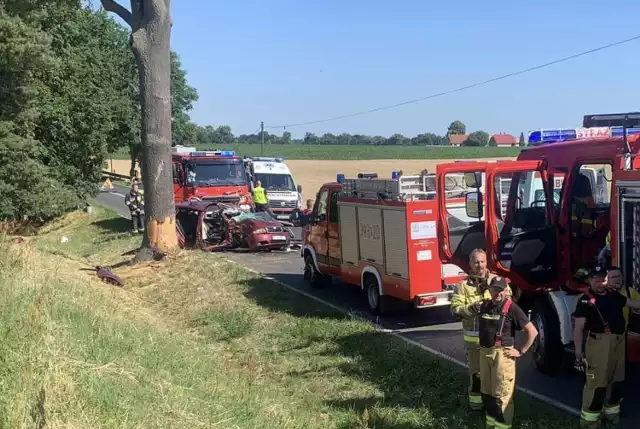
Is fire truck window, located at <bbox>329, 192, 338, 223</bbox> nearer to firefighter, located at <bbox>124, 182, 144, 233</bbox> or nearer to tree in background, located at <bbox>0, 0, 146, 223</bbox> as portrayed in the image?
tree in background, located at <bbox>0, 0, 146, 223</bbox>

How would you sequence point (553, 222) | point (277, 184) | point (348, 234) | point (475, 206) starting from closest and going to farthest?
point (553, 222) → point (475, 206) → point (348, 234) → point (277, 184)

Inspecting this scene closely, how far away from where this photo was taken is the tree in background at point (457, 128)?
350ft

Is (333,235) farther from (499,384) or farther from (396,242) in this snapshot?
(499,384)

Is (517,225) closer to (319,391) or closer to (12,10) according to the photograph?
(319,391)

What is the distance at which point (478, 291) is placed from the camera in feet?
19.4

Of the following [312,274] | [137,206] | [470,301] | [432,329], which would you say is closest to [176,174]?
[137,206]

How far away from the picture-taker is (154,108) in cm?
1566

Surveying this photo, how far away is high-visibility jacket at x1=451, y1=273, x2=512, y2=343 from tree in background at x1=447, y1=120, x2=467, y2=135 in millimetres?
102745

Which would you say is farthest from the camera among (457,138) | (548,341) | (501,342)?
(457,138)

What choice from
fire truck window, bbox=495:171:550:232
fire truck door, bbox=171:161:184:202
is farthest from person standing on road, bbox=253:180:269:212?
fire truck window, bbox=495:171:550:232

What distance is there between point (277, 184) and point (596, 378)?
2221 cm

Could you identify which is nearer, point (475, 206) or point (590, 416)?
point (590, 416)

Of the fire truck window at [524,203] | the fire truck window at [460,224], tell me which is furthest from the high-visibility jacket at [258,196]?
the fire truck window at [524,203]

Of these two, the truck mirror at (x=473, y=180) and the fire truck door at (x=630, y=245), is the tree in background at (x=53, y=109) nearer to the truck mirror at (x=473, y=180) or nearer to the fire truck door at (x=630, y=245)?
the truck mirror at (x=473, y=180)
